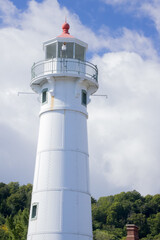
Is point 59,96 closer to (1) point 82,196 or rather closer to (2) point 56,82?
(2) point 56,82

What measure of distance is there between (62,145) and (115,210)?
59534mm

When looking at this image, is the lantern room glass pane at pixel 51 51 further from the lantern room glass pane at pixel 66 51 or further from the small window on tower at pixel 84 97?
the small window on tower at pixel 84 97

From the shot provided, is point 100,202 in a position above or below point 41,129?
above

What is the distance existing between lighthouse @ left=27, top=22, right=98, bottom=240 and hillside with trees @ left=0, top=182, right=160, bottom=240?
43.6m

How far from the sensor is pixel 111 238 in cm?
6756

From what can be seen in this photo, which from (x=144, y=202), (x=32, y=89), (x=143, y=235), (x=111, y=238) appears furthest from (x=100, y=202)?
(x=32, y=89)

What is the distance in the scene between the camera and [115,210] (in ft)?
267

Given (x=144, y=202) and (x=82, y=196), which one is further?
(x=144, y=202)

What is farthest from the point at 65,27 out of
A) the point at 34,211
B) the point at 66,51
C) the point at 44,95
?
the point at 34,211

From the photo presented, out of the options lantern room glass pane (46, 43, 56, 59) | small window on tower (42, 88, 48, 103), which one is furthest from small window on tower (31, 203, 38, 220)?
lantern room glass pane (46, 43, 56, 59)

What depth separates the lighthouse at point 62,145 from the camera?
75.5 feet

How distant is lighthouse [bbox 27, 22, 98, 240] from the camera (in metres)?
23.0

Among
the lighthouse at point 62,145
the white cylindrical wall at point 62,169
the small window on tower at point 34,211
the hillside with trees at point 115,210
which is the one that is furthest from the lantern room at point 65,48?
the hillside with trees at point 115,210

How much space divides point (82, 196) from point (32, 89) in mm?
7423
